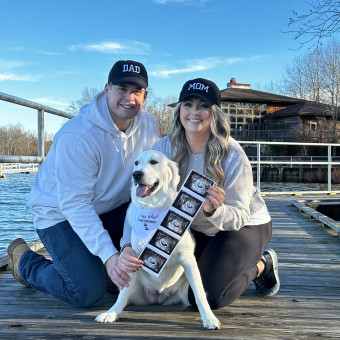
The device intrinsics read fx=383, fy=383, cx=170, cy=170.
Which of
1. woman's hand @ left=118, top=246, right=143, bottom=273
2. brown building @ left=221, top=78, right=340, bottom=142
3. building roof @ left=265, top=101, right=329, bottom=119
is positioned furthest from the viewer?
building roof @ left=265, top=101, right=329, bottom=119

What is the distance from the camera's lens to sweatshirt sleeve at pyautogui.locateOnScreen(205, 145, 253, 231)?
236 cm

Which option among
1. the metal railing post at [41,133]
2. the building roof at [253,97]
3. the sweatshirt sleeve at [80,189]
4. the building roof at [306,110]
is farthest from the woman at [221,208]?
the building roof at [253,97]

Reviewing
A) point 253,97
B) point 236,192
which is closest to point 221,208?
point 236,192

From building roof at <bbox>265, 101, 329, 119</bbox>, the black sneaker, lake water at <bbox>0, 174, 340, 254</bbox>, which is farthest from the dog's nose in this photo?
building roof at <bbox>265, 101, 329, 119</bbox>

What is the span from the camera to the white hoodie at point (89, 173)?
7.65 feet

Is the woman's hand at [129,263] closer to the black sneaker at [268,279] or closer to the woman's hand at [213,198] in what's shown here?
the woman's hand at [213,198]

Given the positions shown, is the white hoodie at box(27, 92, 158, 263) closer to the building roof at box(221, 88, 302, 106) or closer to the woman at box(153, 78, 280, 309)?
the woman at box(153, 78, 280, 309)

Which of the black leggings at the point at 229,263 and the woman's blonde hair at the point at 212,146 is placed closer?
the black leggings at the point at 229,263

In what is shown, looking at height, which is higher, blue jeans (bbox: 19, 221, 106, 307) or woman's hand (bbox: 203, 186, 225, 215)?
woman's hand (bbox: 203, 186, 225, 215)

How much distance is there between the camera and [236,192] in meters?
2.47

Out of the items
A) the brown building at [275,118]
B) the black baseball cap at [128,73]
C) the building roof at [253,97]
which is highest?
the building roof at [253,97]

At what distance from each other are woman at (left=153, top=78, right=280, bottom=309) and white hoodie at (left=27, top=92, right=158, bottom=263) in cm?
28

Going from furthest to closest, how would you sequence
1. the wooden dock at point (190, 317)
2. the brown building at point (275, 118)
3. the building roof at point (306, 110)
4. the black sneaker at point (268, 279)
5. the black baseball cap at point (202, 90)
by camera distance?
the building roof at point (306, 110), the brown building at point (275, 118), the black sneaker at point (268, 279), the black baseball cap at point (202, 90), the wooden dock at point (190, 317)

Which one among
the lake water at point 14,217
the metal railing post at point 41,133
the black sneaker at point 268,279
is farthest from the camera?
the lake water at point 14,217
